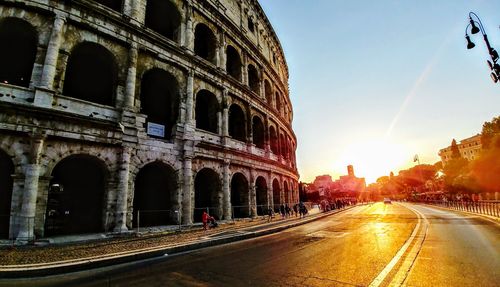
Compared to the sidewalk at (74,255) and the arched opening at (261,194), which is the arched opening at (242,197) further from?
the sidewalk at (74,255)

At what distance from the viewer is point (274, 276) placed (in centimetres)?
498

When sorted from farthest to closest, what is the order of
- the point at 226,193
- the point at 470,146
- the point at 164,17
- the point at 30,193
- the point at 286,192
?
the point at 470,146
the point at 286,192
the point at 164,17
the point at 226,193
the point at 30,193

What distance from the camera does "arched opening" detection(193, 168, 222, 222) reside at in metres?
16.7

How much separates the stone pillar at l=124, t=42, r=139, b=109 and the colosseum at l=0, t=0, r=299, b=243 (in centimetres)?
6

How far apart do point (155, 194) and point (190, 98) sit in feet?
20.9

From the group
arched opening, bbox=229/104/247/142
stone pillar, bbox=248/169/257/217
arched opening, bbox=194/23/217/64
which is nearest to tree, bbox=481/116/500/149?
stone pillar, bbox=248/169/257/217

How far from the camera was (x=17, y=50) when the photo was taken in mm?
12125

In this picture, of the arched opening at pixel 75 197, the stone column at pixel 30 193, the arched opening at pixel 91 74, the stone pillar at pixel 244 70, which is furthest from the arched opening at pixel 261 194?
the stone column at pixel 30 193

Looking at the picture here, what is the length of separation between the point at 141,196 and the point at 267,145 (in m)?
11.6

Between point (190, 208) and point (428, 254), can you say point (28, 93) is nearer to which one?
point (190, 208)

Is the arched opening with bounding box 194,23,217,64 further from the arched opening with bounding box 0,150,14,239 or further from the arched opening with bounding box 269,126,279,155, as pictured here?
the arched opening with bounding box 0,150,14,239

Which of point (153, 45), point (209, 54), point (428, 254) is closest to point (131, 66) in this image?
point (153, 45)

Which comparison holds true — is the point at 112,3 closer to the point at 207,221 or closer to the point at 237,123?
the point at 237,123

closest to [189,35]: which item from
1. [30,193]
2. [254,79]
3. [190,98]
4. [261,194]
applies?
[190,98]
